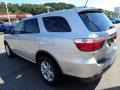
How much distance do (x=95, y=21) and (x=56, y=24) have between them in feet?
3.01

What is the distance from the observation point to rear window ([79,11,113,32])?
13.7 feet

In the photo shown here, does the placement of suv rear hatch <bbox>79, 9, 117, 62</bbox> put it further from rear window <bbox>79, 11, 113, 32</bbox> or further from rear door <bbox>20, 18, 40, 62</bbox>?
rear door <bbox>20, 18, 40, 62</bbox>

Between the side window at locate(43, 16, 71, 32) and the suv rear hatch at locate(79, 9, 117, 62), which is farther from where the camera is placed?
the side window at locate(43, 16, 71, 32)

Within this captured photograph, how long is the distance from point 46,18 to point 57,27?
59 centimetres

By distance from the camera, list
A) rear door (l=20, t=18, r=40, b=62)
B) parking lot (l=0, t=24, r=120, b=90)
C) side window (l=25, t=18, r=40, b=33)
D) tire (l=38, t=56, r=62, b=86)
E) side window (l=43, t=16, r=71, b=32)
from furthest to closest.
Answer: side window (l=25, t=18, r=40, b=33) → rear door (l=20, t=18, r=40, b=62) → parking lot (l=0, t=24, r=120, b=90) → tire (l=38, t=56, r=62, b=86) → side window (l=43, t=16, r=71, b=32)

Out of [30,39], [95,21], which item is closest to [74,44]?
[95,21]

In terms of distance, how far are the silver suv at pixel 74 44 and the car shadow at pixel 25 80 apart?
0.27 meters

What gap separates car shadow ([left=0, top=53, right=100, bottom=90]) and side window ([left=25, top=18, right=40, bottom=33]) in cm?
132

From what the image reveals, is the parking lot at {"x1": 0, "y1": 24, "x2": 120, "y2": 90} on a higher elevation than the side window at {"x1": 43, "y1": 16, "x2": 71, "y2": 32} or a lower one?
lower

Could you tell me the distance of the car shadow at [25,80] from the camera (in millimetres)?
4903

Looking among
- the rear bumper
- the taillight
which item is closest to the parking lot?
the rear bumper

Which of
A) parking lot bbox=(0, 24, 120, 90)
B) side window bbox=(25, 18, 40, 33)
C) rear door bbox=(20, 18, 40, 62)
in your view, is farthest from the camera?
side window bbox=(25, 18, 40, 33)

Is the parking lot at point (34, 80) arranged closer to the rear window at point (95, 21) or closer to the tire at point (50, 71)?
the tire at point (50, 71)

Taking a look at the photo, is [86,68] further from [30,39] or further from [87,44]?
[30,39]
